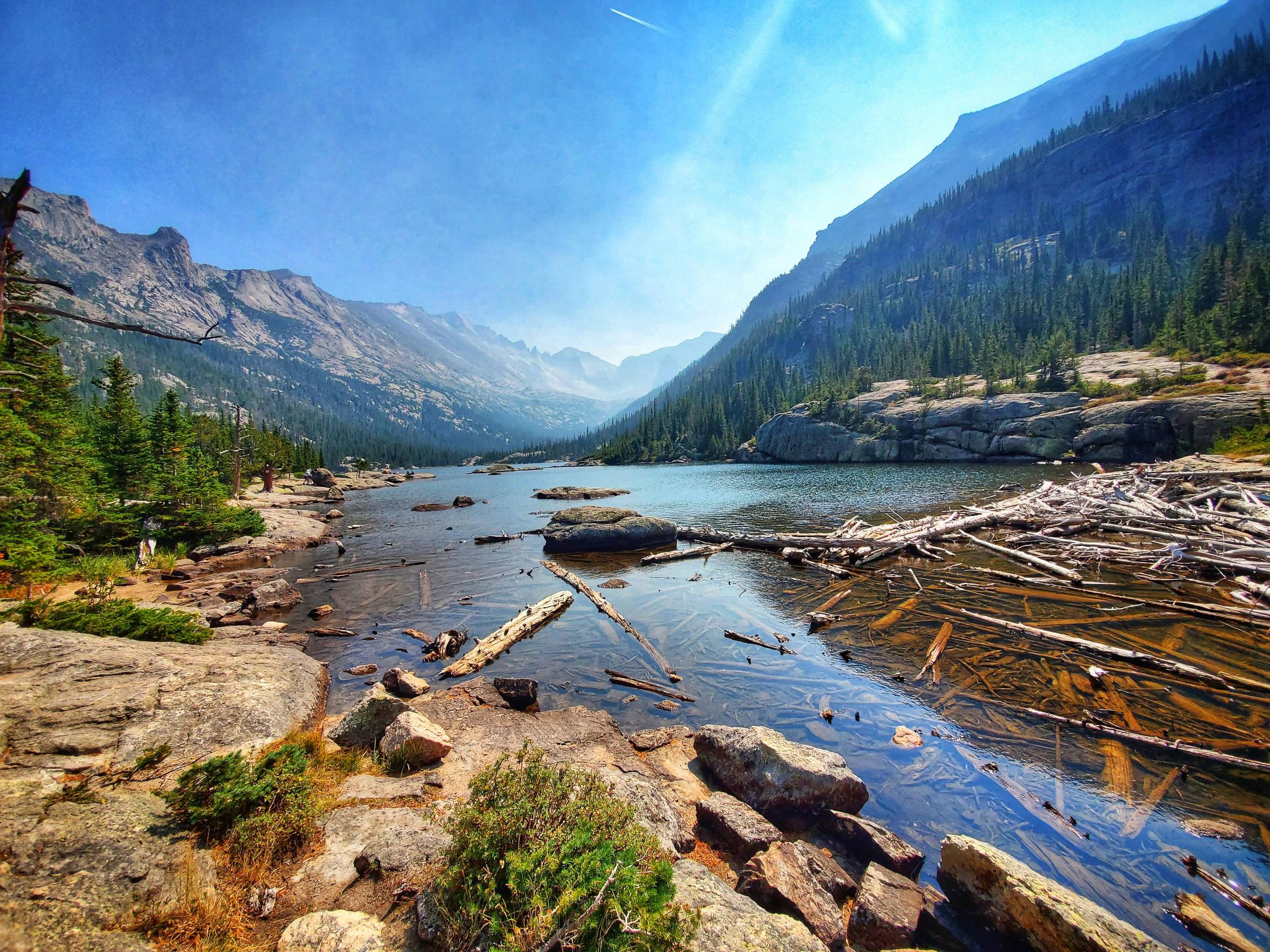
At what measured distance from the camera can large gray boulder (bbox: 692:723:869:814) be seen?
24.8 ft

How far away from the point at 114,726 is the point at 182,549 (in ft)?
83.1

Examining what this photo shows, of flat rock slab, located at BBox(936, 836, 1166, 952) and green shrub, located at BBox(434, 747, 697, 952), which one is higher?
green shrub, located at BBox(434, 747, 697, 952)

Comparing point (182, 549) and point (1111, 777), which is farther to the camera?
point (182, 549)

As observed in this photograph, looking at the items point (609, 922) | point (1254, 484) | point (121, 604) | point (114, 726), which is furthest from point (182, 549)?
point (1254, 484)

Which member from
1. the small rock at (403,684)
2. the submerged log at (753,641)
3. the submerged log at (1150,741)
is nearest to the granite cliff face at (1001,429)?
the submerged log at (1150,741)

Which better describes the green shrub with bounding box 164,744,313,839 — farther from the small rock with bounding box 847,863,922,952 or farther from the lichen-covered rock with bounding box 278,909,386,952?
the small rock with bounding box 847,863,922,952

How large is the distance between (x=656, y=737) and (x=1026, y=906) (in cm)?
606

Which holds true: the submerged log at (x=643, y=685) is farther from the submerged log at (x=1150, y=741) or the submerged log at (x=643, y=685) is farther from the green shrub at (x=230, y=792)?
the green shrub at (x=230, y=792)

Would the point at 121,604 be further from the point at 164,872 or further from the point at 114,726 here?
the point at 164,872

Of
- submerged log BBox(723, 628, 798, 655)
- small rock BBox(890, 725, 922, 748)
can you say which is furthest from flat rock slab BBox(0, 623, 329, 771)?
small rock BBox(890, 725, 922, 748)

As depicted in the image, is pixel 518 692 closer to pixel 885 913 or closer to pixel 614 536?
pixel 885 913

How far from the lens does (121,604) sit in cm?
1091

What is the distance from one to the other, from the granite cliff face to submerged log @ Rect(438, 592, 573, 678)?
63.1m

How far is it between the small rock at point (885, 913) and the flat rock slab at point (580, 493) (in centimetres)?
4957
